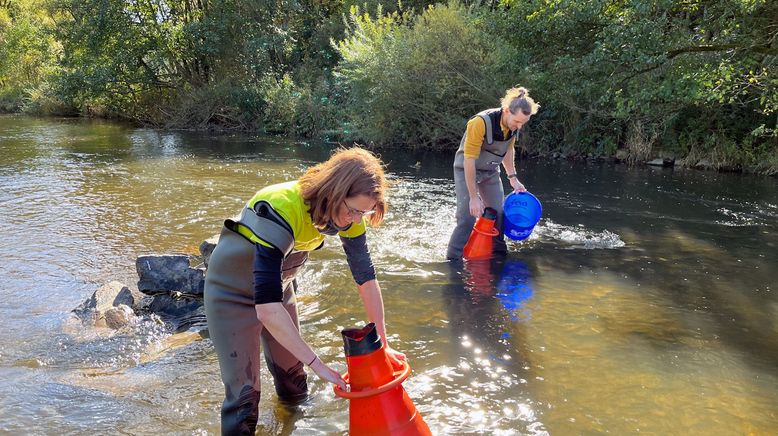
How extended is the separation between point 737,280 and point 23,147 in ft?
59.8

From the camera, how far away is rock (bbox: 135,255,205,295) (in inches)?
200

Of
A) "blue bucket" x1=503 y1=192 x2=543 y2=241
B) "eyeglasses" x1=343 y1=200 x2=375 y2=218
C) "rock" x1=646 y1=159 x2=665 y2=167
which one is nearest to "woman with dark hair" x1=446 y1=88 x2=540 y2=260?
"blue bucket" x1=503 y1=192 x2=543 y2=241

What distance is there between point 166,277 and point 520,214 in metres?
3.67

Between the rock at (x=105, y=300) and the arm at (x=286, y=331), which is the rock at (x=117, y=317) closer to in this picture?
the rock at (x=105, y=300)

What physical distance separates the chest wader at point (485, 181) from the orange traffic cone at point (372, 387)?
11.7ft

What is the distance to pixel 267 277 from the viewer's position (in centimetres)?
222

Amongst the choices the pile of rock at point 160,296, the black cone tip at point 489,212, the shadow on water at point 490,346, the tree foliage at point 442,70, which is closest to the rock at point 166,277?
the pile of rock at point 160,296

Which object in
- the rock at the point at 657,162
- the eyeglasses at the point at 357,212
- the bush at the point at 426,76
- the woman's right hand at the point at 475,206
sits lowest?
the woman's right hand at the point at 475,206

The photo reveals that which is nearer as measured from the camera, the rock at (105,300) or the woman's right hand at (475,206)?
the rock at (105,300)

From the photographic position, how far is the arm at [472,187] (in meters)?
5.43

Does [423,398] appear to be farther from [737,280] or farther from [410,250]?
[737,280]

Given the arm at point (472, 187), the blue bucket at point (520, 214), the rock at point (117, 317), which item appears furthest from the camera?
the blue bucket at point (520, 214)

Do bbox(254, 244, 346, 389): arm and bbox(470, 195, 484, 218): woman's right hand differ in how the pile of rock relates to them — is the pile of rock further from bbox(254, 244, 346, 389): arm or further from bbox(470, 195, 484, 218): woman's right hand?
bbox(254, 244, 346, 389): arm

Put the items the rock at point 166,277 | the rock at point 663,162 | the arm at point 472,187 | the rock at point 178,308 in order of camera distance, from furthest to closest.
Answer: the rock at point 663,162 < the arm at point 472,187 < the rock at point 166,277 < the rock at point 178,308
